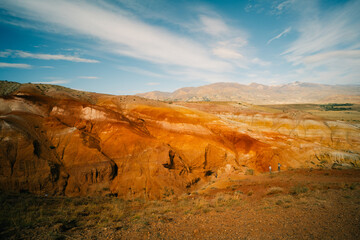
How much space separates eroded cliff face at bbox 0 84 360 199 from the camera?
54.5 ft

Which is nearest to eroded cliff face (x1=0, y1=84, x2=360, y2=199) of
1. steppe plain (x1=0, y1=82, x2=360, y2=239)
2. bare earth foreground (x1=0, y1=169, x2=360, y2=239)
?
steppe plain (x1=0, y1=82, x2=360, y2=239)

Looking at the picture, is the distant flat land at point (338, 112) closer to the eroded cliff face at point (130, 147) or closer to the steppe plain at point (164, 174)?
the eroded cliff face at point (130, 147)

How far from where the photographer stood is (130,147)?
21.5m

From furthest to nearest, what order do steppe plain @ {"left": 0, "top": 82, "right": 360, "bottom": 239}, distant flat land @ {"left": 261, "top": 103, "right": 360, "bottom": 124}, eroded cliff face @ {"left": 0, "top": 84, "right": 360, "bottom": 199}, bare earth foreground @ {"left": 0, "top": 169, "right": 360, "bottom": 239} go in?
distant flat land @ {"left": 261, "top": 103, "right": 360, "bottom": 124} < eroded cliff face @ {"left": 0, "top": 84, "right": 360, "bottom": 199} < steppe plain @ {"left": 0, "top": 82, "right": 360, "bottom": 239} < bare earth foreground @ {"left": 0, "top": 169, "right": 360, "bottom": 239}

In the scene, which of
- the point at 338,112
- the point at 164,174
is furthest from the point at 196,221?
the point at 338,112

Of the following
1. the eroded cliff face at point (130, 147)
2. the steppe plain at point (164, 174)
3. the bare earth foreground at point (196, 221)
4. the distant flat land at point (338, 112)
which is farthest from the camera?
the distant flat land at point (338, 112)

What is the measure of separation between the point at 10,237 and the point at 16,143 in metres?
15.9

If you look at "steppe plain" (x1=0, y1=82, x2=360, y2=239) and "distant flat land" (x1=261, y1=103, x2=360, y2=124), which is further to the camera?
"distant flat land" (x1=261, y1=103, x2=360, y2=124)

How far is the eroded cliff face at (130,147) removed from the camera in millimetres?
16609

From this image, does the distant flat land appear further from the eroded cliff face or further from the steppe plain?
the steppe plain

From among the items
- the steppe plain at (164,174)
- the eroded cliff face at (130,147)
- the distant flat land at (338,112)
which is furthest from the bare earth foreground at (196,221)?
the distant flat land at (338,112)

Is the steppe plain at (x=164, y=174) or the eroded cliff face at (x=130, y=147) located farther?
the eroded cliff face at (x=130, y=147)

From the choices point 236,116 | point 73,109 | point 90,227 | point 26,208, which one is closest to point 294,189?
point 90,227

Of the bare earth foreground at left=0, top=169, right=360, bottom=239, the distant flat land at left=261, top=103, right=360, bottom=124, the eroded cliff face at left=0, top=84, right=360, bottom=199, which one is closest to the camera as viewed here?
the bare earth foreground at left=0, top=169, right=360, bottom=239
